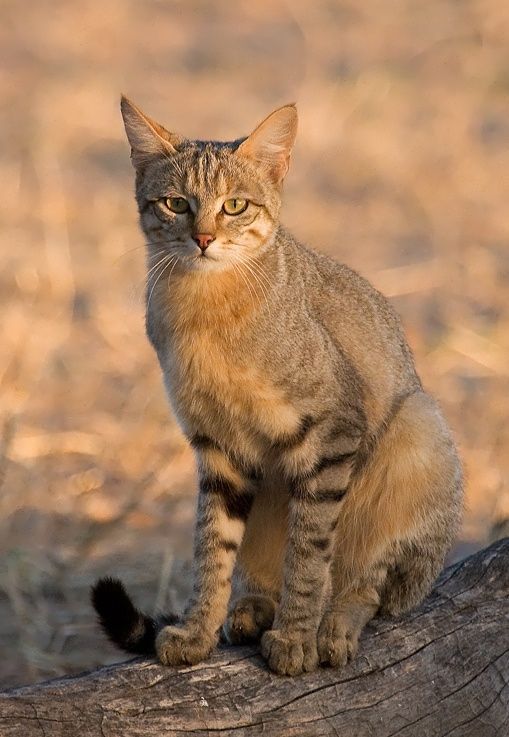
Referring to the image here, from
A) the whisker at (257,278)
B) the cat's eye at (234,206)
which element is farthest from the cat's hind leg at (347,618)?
the cat's eye at (234,206)

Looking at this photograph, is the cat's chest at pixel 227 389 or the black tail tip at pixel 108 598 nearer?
the black tail tip at pixel 108 598

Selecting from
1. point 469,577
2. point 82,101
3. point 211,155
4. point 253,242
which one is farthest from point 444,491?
point 82,101

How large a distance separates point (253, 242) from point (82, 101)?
7922mm

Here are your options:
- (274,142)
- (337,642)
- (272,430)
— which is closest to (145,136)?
(274,142)

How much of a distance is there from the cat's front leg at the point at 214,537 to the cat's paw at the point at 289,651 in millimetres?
187

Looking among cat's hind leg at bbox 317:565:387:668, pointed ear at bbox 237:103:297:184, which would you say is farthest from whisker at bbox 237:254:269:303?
cat's hind leg at bbox 317:565:387:668

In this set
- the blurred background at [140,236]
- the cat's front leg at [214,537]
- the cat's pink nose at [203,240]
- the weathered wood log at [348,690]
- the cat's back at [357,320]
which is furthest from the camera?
the blurred background at [140,236]

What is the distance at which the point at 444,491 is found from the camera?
4.45 metres

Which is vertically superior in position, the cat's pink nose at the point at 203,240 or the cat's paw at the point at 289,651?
the cat's pink nose at the point at 203,240

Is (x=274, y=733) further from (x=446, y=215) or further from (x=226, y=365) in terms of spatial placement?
(x=446, y=215)

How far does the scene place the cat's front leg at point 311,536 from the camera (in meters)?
4.11

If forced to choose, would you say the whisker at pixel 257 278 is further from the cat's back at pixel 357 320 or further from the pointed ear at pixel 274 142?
the pointed ear at pixel 274 142

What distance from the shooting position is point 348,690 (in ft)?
13.1

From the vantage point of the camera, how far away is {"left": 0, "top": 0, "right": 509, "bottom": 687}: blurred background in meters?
6.36
